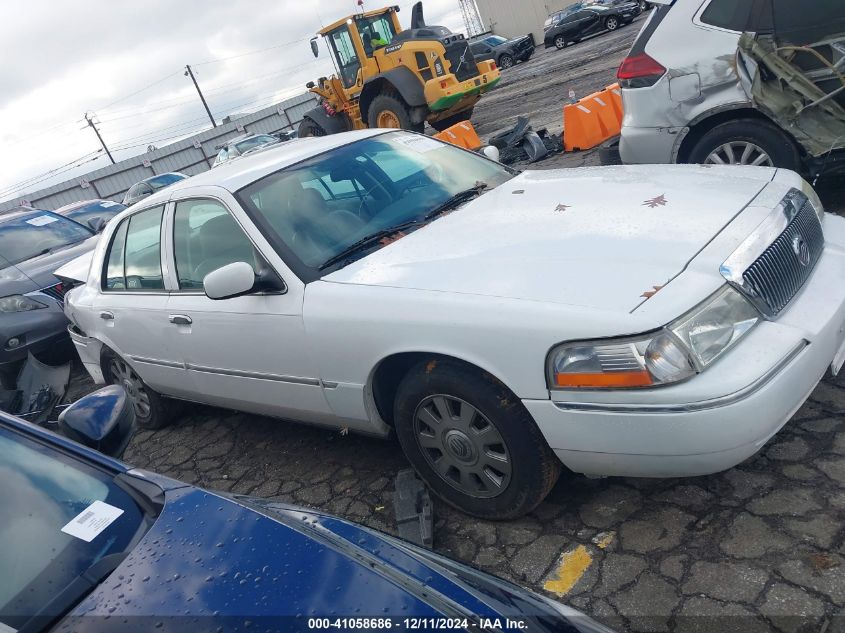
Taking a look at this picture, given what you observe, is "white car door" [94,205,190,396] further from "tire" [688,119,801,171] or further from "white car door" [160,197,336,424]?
"tire" [688,119,801,171]

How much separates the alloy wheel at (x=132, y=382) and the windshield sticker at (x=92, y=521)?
274cm

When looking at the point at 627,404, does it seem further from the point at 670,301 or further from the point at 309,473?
the point at 309,473

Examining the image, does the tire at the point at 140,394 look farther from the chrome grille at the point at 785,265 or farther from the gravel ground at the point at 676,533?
the chrome grille at the point at 785,265

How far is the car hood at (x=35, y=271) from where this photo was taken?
20.9 ft

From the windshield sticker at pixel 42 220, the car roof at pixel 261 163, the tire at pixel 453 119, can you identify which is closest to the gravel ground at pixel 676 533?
the car roof at pixel 261 163

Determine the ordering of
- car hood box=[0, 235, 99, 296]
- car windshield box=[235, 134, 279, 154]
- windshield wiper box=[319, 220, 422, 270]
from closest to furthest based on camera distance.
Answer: windshield wiper box=[319, 220, 422, 270]
car hood box=[0, 235, 99, 296]
car windshield box=[235, 134, 279, 154]

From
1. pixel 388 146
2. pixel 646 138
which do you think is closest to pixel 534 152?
pixel 646 138

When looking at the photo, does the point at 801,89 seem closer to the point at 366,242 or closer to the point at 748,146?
the point at 748,146

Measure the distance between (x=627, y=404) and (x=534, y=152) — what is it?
6.93 meters

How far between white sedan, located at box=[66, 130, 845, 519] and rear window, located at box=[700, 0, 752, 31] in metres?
1.72

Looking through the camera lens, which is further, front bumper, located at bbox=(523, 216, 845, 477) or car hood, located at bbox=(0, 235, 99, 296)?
car hood, located at bbox=(0, 235, 99, 296)

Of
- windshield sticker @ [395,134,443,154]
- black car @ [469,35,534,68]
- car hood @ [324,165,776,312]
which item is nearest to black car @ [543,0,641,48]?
black car @ [469,35,534,68]

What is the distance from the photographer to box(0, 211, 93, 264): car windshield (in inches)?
284

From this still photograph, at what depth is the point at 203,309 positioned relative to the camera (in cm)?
342
